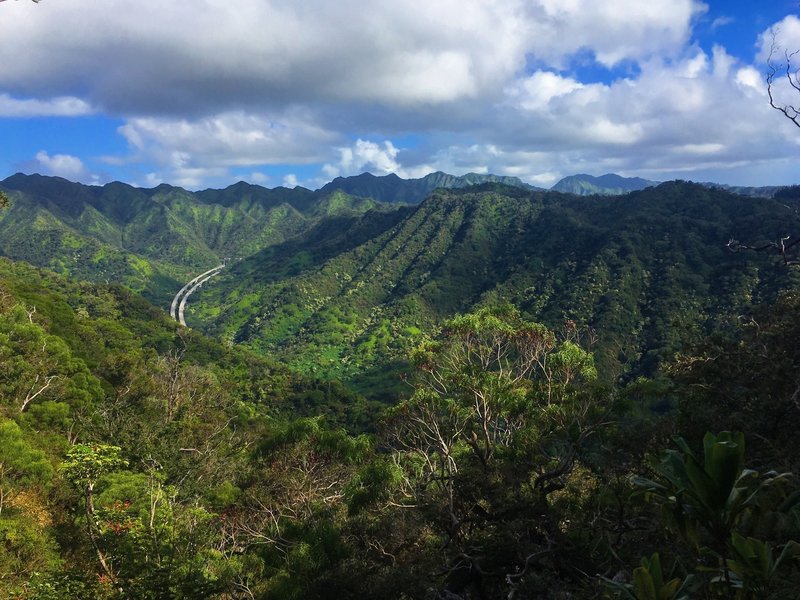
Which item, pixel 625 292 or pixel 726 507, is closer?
pixel 726 507

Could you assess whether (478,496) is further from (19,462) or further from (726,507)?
(19,462)

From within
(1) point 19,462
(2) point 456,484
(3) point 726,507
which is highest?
(3) point 726,507

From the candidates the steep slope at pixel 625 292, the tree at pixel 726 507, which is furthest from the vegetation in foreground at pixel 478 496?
the steep slope at pixel 625 292

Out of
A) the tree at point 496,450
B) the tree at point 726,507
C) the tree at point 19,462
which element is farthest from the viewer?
the tree at point 19,462

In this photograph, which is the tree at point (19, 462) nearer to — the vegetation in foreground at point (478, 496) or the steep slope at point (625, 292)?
the vegetation in foreground at point (478, 496)

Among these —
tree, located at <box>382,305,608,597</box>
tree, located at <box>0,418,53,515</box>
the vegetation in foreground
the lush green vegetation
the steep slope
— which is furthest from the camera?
the steep slope

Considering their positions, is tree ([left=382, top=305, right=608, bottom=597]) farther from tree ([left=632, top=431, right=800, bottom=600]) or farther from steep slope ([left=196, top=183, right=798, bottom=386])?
steep slope ([left=196, top=183, right=798, bottom=386])

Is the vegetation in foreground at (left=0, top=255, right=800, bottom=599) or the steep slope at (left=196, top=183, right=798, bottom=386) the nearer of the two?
the vegetation in foreground at (left=0, top=255, right=800, bottom=599)

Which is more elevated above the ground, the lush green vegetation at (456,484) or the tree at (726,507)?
the tree at (726,507)

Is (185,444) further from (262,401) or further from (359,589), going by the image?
(262,401)

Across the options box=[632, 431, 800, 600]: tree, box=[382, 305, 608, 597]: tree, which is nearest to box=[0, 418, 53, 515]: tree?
box=[382, 305, 608, 597]: tree

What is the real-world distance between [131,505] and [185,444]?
13.9 metres

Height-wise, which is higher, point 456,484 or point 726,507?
point 726,507

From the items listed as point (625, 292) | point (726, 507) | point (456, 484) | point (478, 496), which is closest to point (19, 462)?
point (456, 484)
